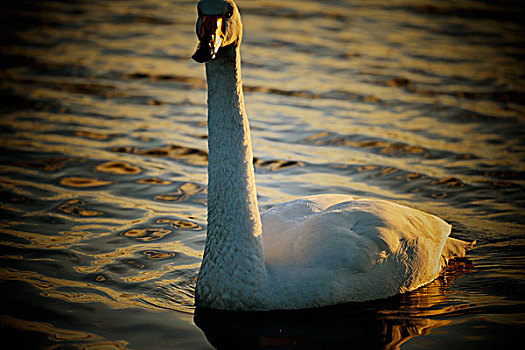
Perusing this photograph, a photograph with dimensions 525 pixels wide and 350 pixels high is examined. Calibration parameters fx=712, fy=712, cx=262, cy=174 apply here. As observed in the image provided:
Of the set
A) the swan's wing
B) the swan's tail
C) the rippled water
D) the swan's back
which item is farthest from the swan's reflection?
the swan's tail

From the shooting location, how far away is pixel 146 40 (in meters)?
14.8

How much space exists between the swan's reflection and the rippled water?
0.05 feet

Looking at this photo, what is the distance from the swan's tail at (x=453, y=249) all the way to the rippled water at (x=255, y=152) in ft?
0.39

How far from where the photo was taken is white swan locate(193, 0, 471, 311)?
509 cm

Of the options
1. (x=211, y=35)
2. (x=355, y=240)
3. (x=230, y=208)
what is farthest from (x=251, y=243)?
(x=211, y=35)

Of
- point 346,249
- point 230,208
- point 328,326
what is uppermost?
point 230,208

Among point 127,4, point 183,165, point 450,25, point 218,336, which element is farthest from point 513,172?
point 127,4

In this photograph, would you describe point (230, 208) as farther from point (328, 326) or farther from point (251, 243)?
point (328, 326)

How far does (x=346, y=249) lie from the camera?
5.39 metres

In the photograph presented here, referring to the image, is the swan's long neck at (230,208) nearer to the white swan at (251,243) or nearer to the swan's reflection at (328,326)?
the white swan at (251,243)

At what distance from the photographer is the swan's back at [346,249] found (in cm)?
527

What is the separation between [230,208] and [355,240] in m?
1.03

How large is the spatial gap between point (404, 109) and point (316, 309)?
6405 millimetres

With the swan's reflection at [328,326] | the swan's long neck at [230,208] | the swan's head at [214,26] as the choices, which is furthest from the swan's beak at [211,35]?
the swan's reflection at [328,326]
